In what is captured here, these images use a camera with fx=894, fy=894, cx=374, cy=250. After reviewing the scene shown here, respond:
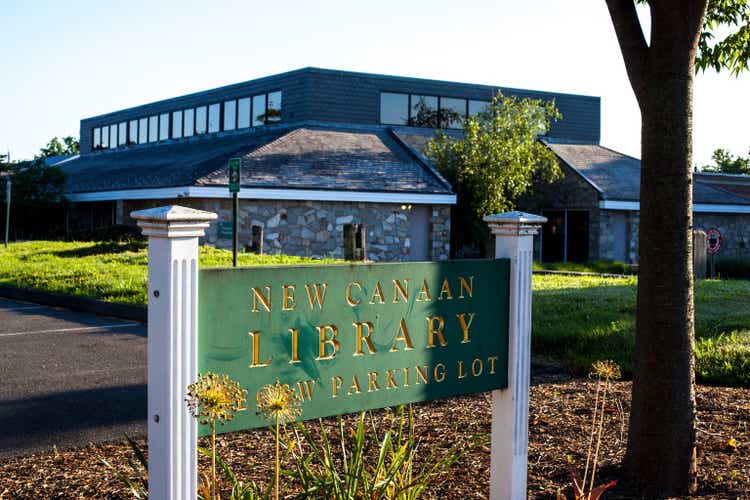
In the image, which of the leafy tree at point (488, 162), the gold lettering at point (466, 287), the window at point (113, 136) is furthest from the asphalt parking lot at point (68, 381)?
the window at point (113, 136)

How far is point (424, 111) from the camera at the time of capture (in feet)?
113

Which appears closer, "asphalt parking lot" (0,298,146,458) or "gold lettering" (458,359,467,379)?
"gold lettering" (458,359,467,379)

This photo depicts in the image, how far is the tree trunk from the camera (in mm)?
5129

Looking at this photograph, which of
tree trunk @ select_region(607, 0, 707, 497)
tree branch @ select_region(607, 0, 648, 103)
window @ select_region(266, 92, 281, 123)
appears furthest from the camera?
window @ select_region(266, 92, 281, 123)

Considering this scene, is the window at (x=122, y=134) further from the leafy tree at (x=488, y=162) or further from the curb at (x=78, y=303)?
the curb at (x=78, y=303)

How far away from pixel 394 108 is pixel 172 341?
1224 inches

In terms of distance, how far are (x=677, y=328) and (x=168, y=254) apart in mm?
3181

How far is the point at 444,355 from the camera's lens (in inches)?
173

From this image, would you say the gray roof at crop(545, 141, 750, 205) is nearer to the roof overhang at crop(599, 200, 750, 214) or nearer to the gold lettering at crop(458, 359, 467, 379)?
the roof overhang at crop(599, 200, 750, 214)

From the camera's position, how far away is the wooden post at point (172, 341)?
3191 millimetres

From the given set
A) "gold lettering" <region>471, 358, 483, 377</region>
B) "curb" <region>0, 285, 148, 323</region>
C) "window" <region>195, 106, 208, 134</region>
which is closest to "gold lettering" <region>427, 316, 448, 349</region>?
"gold lettering" <region>471, 358, 483, 377</region>

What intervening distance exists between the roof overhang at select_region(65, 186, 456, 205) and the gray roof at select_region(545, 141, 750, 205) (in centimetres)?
645

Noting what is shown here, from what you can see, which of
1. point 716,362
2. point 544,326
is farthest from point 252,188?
point 716,362

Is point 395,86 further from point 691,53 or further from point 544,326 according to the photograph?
point 691,53
